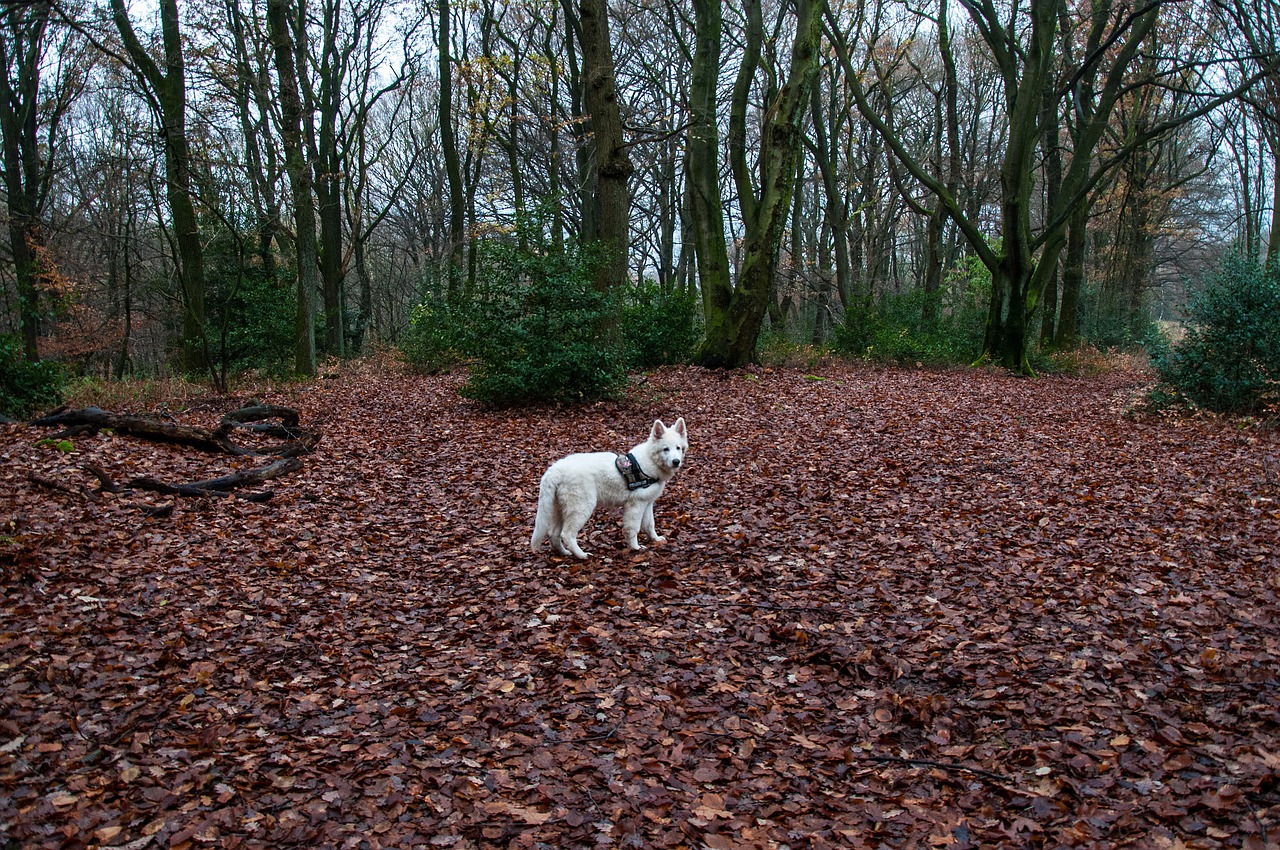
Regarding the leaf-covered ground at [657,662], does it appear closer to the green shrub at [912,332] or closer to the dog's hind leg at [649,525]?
the dog's hind leg at [649,525]

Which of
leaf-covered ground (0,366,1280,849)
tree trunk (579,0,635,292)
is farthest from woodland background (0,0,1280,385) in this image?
leaf-covered ground (0,366,1280,849)

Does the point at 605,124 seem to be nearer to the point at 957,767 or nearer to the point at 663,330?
the point at 663,330

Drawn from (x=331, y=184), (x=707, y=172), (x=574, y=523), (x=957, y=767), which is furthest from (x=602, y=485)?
(x=331, y=184)

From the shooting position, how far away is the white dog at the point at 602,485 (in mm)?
6297

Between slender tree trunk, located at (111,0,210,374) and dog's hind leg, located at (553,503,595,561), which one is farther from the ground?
slender tree trunk, located at (111,0,210,374)

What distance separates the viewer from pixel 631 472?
6.42 m

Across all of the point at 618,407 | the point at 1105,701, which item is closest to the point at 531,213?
the point at 618,407

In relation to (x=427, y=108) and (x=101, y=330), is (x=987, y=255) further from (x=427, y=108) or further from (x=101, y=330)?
(x=101, y=330)

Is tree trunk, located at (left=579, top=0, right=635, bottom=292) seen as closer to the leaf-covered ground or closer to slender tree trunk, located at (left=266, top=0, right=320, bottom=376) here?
slender tree trunk, located at (left=266, top=0, right=320, bottom=376)

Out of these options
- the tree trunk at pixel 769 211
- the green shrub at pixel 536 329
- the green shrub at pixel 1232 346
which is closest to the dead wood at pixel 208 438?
the green shrub at pixel 536 329

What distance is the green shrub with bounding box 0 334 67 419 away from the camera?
11016 millimetres

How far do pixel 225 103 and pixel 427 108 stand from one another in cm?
1622

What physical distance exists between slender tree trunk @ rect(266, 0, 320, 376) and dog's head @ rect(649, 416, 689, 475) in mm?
12886

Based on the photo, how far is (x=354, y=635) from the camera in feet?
17.5
